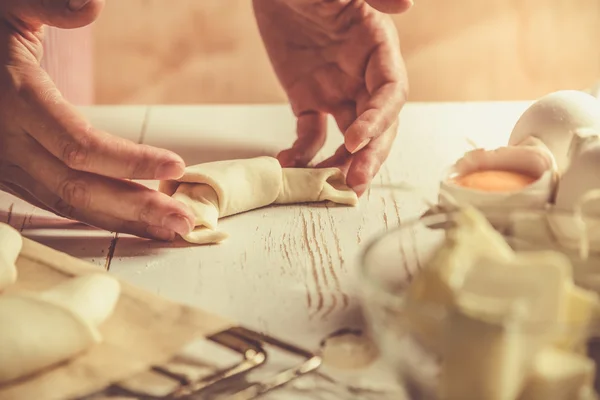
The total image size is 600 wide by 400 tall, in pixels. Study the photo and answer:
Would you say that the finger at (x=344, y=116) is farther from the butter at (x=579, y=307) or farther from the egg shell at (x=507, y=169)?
the butter at (x=579, y=307)

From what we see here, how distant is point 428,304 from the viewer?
40cm

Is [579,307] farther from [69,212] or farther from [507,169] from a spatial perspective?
[69,212]

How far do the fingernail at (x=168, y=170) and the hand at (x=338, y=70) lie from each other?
0.23 m

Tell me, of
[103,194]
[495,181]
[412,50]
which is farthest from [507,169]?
[412,50]

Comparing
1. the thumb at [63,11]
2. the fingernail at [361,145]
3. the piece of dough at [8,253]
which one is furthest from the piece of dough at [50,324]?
the fingernail at [361,145]

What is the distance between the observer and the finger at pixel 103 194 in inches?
26.7

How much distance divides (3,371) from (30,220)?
32 cm

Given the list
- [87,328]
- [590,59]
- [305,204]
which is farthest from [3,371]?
[590,59]

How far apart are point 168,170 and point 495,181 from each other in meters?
0.27

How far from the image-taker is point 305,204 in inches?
31.1

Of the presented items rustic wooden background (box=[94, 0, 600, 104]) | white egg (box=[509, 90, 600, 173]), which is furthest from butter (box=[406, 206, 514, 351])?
rustic wooden background (box=[94, 0, 600, 104])

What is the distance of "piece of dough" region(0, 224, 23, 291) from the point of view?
1.82 ft

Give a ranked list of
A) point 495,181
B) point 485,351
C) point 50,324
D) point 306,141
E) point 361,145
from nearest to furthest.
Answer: point 485,351 < point 50,324 < point 495,181 < point 361,145 < point 306,141

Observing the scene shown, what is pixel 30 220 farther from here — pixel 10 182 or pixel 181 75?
pixel 181 75
